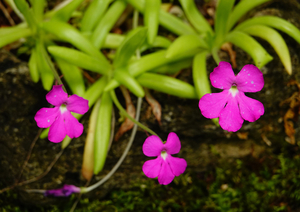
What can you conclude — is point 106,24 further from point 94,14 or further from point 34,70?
point 34,70

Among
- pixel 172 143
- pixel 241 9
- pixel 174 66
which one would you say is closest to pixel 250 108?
pixel 172 143

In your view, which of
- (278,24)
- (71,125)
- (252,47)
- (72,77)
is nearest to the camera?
(71,125)

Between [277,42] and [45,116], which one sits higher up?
[277,42]

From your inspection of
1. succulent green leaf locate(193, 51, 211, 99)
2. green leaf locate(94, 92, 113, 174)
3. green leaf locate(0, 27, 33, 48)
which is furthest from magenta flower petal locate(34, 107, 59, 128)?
succulent green leaf locate(193, 51, 211, 99)

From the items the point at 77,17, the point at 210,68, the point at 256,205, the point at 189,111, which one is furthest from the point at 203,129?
the point at 77,17

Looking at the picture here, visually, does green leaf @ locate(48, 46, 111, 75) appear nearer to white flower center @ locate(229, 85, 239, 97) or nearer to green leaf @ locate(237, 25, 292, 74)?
white flower center @ locate(229, 85, 239, 97)

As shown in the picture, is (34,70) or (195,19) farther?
(195,19)

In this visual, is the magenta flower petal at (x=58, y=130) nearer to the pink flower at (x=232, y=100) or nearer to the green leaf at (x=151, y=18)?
the pink flower at (x=232, y=100)
